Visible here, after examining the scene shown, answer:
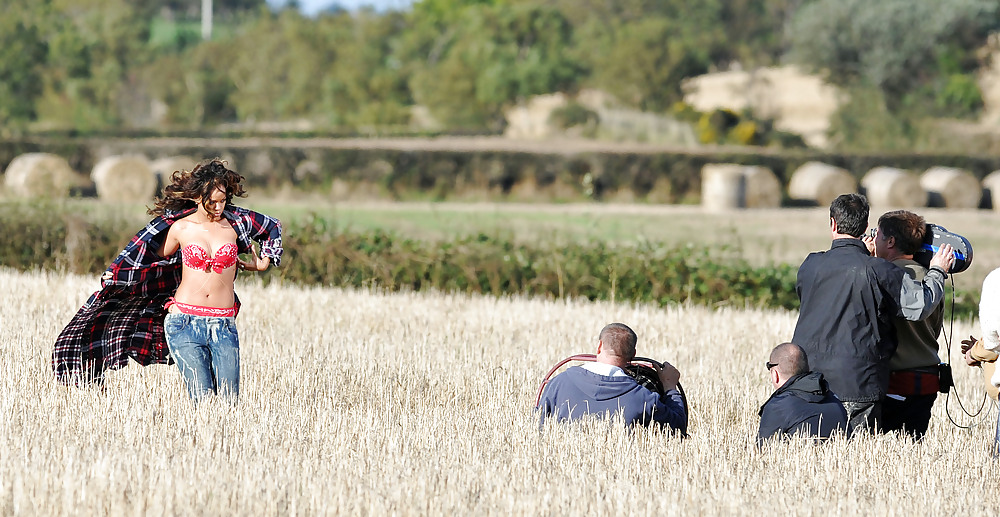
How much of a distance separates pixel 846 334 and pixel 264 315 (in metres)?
6.22

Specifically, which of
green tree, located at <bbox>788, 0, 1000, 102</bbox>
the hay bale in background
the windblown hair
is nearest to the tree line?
green tree, located at <bbox>788, 0, 1000, 102</bbox>

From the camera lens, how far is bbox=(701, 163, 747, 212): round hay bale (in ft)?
91.5

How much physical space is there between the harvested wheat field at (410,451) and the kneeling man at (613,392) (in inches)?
4.7

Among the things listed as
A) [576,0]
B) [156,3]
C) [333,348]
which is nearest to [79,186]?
[333,348]

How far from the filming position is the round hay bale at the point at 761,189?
93.9 ft

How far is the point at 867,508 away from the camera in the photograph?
546 cm

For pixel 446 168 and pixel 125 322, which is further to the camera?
pixel 446 168

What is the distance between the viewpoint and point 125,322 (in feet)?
23.2

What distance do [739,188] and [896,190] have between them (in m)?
4.24

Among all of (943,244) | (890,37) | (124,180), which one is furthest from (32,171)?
(890,37)

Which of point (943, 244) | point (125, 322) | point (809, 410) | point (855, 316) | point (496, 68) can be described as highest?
point (496, 68)

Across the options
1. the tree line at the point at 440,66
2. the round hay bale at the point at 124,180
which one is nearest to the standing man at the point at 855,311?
the round hay bale at the point at 124,180

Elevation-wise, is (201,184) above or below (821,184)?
below

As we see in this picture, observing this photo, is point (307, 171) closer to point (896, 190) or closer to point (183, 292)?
point (896, 190)
